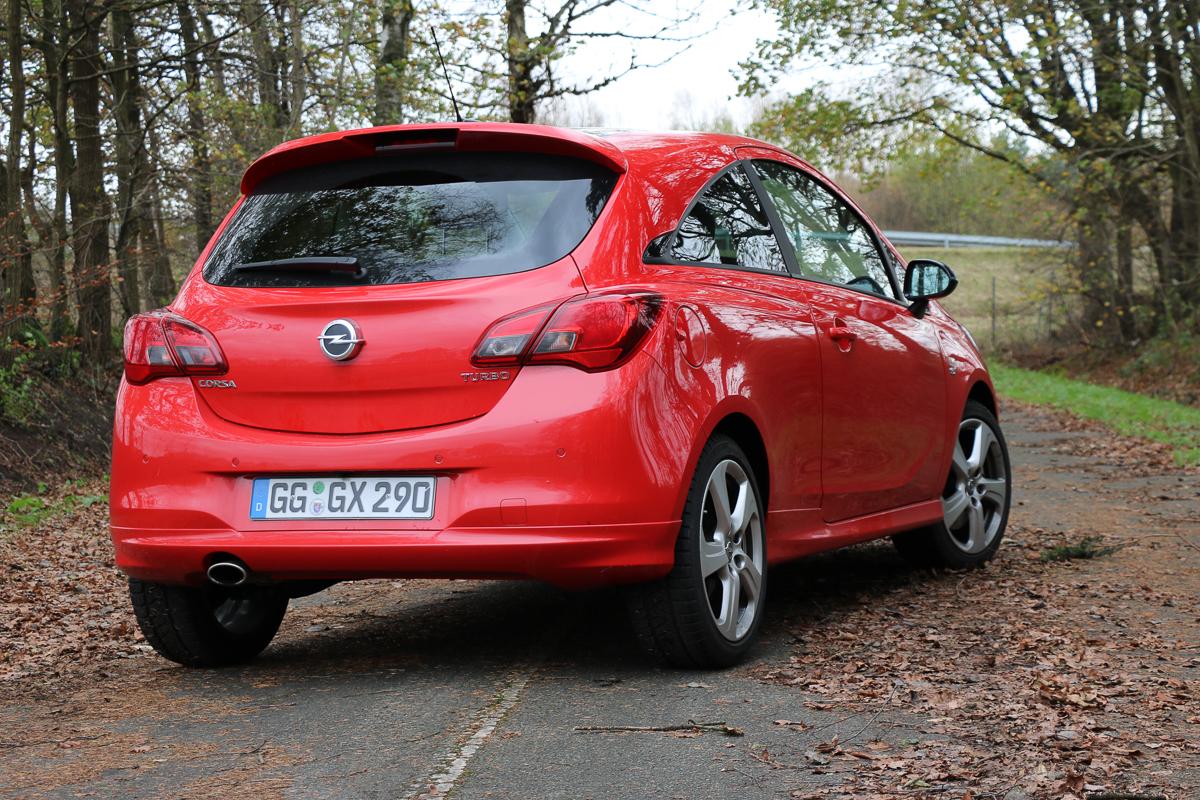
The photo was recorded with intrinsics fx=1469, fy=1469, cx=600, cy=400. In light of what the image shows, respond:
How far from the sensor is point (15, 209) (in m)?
12.5

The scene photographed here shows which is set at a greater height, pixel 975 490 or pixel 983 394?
pixel 983 394

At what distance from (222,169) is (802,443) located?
A: 14566 millimetres

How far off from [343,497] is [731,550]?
1272 millimetres

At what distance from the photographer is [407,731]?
156 inches

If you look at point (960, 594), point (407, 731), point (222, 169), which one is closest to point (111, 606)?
point (407, 731)

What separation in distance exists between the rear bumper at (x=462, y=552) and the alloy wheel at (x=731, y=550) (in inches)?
12.2

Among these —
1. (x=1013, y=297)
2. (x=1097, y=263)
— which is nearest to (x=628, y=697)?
(x=1097, y=263)

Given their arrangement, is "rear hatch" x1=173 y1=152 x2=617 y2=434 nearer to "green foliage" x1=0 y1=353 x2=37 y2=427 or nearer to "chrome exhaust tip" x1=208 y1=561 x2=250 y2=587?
"chrome exhaust tip" x1=208 y1=561 x2=250 y2=587

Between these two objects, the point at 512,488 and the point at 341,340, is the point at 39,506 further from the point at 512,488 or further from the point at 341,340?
the point at 512,488

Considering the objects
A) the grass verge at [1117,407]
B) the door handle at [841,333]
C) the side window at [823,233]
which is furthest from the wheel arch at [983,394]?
the grass verge at [1117,407]

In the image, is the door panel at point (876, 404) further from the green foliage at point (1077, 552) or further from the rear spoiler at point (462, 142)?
the rear spoiler at point (462, 142)

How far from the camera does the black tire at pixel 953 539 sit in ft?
21.9

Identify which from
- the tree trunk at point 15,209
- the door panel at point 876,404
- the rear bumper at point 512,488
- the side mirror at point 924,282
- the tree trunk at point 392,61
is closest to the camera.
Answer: the rear bumper at point 512,488

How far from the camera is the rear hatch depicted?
14.2ft
